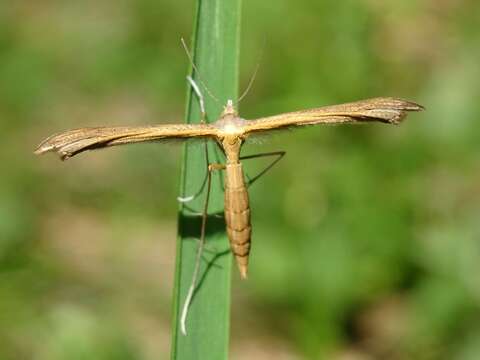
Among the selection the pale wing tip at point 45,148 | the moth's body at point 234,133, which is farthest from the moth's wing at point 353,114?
the pale wing tip at point 45,148

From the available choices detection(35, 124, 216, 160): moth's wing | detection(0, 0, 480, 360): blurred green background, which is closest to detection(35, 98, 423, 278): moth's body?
detection(35, 124, 216, 160): moth's wing

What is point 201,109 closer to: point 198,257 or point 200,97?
point 200,97

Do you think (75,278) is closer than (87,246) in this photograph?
Yes

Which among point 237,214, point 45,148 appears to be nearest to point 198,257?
point 237,214

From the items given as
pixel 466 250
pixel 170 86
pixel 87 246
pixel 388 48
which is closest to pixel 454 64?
pixel 388 48

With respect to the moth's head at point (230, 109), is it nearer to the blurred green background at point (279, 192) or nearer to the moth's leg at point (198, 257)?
the moth's leg at point (198, 257)

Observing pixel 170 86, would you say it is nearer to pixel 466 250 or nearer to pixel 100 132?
pixel 466 250

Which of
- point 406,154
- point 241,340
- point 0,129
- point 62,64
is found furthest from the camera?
point 62,64
